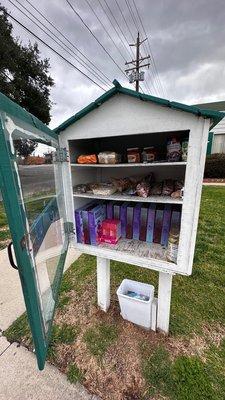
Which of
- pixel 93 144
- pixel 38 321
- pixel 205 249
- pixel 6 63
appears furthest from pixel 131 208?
pixel 6 63

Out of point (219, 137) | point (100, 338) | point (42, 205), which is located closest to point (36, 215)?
point (42, 205)

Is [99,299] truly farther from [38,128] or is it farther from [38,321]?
[38,128]

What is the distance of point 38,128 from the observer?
1169 mm

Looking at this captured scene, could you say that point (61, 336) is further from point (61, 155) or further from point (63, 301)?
point (61, 155)

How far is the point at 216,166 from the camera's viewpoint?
1003 cm

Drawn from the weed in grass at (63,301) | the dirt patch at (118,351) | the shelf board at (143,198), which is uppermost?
the shelf board at (143,198)

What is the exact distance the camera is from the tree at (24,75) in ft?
25.5

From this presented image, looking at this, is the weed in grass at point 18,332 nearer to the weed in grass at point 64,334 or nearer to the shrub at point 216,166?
the weed in grass at point 64,334

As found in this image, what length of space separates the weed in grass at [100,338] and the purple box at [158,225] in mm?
970

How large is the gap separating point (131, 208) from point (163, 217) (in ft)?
1.05

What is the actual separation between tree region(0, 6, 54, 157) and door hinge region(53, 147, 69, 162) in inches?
306

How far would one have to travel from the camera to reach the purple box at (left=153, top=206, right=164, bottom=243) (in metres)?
1.84

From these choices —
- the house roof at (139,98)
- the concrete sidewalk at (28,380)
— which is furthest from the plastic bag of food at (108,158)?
the concrete sidewalk at (28,380)

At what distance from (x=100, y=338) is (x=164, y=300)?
0.69 m
